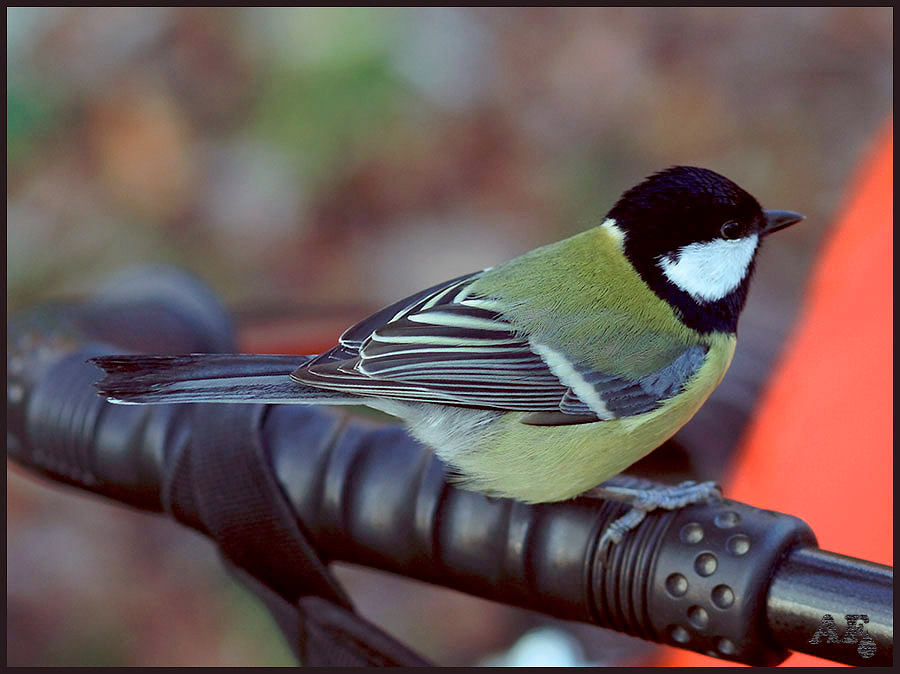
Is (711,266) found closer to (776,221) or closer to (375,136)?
(776,221)

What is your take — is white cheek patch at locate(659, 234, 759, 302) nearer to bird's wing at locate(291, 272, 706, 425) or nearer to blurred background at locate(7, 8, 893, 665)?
bird's wing at locate(291, 272, 706, 425)

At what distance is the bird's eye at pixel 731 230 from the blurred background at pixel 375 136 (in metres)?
1.88

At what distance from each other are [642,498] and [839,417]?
25.0 inches

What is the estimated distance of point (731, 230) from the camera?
1.38m

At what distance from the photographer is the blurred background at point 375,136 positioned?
3.50 metres

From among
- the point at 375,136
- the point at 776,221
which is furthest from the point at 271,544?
the point at 375,136

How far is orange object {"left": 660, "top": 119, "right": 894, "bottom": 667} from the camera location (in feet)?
5.39

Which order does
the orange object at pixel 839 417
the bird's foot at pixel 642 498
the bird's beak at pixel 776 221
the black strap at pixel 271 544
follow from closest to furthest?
the bird's foot at pixel 642 498
the black strap at pixel 271 544
the bird's beak at pixel 776 221
the orange object at pixel 839 417

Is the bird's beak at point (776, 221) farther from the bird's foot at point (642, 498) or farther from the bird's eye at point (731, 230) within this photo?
the bird's foot at point (642, 498)

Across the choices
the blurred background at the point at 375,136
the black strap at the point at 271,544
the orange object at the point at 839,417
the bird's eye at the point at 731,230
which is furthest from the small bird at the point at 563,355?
the blurred background at the point at 375,136

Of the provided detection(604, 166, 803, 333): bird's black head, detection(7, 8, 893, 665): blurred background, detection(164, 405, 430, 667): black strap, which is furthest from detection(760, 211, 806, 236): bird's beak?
detection(7, 8, 893, 665): blurred background

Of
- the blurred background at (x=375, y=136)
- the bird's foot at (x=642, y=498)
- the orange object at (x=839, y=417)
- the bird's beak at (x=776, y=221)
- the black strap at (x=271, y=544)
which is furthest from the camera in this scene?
the blurred background at (x=375, y=136)

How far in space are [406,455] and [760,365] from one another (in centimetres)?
83

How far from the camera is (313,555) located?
1.32m
